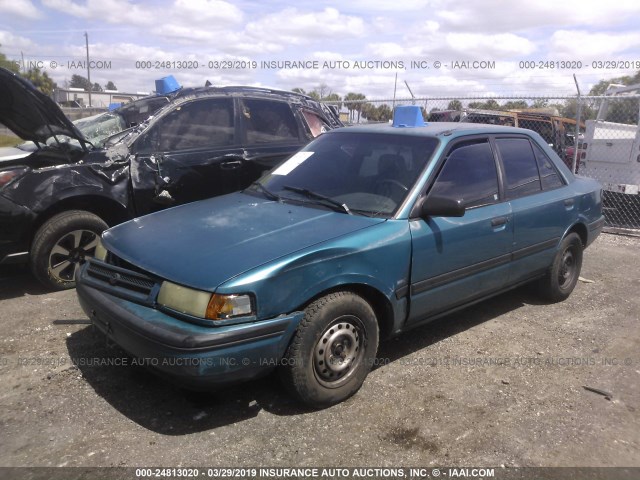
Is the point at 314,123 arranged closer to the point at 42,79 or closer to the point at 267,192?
the point at 267,192

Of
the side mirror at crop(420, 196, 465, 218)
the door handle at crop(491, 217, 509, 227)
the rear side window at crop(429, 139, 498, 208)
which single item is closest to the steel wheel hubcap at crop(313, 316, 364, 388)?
the side mirror at crop(420, 196, 465, 218)

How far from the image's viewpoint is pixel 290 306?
112 inches

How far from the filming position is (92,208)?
504cm

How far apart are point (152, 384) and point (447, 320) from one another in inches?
98.3

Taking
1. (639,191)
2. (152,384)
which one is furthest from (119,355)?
(639,191)

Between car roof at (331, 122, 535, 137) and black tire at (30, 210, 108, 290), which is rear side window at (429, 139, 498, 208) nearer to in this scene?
car roof at (331, 122, 535, 137)

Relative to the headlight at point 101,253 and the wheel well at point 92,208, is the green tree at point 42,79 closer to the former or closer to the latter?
the wheel well at point 92,208

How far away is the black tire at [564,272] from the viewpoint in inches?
191

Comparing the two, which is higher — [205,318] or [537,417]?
[205,318]

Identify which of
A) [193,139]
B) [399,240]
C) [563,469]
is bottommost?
[563,469]

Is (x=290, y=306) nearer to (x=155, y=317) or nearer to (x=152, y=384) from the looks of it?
(x=155, y=317)

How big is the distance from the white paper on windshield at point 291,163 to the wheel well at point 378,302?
132 cm

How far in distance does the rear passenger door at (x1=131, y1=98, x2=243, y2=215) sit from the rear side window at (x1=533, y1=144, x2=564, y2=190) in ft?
9.44

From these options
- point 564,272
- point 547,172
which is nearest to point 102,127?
point 547,172
